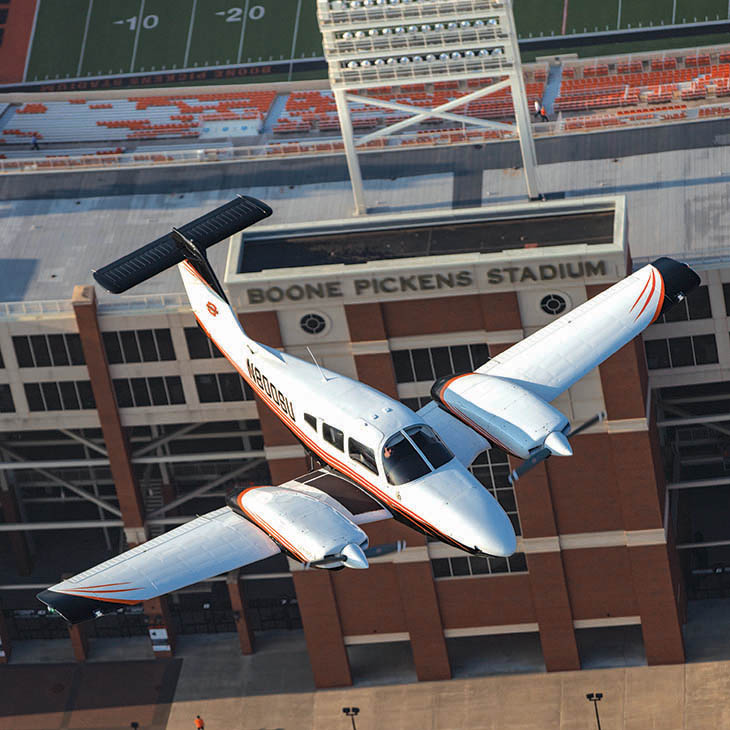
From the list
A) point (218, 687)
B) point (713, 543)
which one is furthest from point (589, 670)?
point (218, 687)

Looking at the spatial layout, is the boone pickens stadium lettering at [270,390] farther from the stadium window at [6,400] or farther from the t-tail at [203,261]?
the stadium window at [6,400]

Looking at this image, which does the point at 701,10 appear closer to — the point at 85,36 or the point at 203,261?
the point at 85,36

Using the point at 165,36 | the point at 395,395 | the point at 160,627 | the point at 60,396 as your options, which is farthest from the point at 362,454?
the point at 165,36

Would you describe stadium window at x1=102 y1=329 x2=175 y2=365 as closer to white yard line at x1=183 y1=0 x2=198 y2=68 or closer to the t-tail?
the t-tail

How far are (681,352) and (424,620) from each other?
20.9 meters

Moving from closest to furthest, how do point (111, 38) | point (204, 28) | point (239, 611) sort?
point (239, 611), point (204, 28), point (111, 38)

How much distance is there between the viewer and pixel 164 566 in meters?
67.7

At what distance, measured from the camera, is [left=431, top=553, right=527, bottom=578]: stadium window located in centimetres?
9019

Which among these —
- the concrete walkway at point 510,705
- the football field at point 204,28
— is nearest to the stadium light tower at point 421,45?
the concrete walkway at point 510,705

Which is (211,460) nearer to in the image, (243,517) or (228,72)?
(243,517)

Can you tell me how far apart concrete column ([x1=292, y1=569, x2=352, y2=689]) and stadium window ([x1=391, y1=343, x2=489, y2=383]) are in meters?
12.8

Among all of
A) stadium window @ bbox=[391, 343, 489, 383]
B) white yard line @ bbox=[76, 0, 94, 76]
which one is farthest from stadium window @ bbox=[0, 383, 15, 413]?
white yard line @ bbox=[76, 0, 94, 76]

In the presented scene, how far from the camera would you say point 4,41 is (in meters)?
174

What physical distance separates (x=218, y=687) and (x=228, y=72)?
273ft
